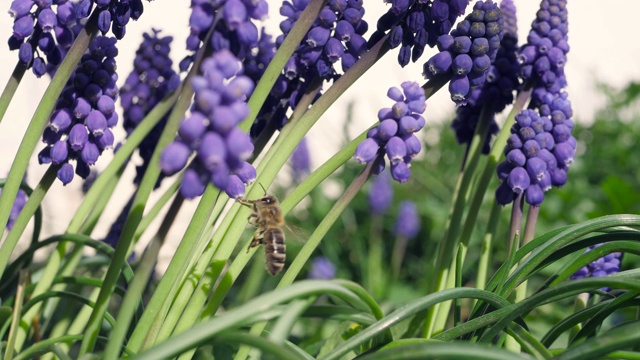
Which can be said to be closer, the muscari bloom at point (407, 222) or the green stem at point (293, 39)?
the green stem at point (293, 39)

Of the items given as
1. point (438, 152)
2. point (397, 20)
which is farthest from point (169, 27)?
point (397, 20)

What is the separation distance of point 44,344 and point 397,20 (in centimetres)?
118

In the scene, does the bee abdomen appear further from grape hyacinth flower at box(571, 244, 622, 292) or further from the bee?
grape hyacinth flower at box(571, 244, 622, 292)

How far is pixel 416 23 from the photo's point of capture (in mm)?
2047

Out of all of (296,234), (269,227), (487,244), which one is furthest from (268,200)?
(487,244)

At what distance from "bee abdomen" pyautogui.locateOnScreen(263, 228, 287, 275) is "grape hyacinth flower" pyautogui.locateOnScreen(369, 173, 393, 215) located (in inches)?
129

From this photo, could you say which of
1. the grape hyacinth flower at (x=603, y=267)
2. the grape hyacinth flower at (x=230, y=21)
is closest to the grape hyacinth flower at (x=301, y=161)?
the grape hyacinth flower at (x=603, y=267)

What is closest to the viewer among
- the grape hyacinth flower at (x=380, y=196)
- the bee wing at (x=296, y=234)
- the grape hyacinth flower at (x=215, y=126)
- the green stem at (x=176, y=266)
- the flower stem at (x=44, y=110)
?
the grape hyacinth flower at (x=215, y=126)

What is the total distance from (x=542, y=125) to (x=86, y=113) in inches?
51.8

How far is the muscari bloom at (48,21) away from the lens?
2027 millimetres

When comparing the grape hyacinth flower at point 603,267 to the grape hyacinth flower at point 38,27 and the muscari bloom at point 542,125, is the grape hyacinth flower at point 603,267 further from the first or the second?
the grape hyacinth flower at point 38,27

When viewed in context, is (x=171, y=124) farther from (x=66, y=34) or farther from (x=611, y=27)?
(x=611, y=27)

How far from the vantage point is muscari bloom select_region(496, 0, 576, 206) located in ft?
8.05

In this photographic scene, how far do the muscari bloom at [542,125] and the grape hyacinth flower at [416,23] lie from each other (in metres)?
0.50
